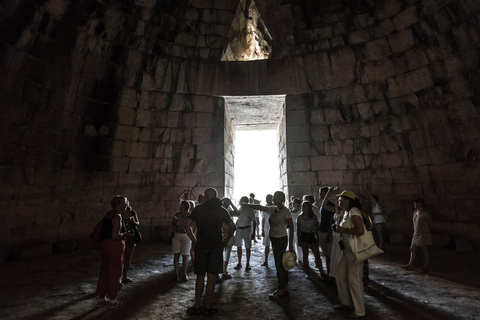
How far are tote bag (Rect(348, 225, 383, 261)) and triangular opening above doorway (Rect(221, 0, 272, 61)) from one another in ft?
24.0

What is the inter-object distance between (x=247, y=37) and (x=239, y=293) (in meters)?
8.31

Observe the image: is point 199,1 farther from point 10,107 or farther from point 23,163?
point 23,163

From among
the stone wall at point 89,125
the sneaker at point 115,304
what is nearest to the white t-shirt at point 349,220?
the sneaker at point 115,304

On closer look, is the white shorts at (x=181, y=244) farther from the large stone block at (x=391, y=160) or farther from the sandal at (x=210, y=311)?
the large stone block at (x=391, y=160)

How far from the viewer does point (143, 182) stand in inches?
320

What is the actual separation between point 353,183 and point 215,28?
6.51 metres

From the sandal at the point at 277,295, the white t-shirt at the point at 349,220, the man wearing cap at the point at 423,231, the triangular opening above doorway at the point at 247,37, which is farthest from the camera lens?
the triangular opening above doorway at the point at 247,37

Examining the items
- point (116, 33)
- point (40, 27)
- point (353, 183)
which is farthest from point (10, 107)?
point (353, 183)

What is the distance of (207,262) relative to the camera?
11.2 ft

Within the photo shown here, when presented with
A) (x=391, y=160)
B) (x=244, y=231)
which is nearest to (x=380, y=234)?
(x=391, y=160)

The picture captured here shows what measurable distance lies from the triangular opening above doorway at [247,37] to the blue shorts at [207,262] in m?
7.05

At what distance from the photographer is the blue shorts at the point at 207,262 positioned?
3377mm

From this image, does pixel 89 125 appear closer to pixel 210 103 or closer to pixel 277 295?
pixel 210 103

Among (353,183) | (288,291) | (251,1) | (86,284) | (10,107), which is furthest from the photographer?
(251,1)
